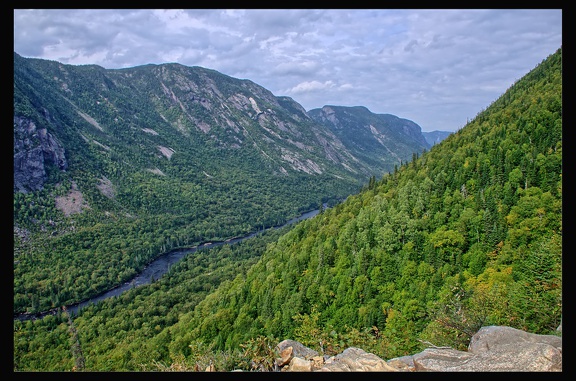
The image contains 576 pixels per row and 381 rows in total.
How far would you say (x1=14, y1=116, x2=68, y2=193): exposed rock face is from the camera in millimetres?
138125

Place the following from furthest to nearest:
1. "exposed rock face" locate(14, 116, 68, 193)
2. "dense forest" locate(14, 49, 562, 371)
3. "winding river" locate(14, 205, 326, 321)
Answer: "exposed rock face" locate(14, 116, 68, 193)
"winding river" locate(14, 205, 326, 321)
"dense forest" locate(14, 49, 562, 371)

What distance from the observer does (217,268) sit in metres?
92.9

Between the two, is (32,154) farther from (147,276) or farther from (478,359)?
(478,359)

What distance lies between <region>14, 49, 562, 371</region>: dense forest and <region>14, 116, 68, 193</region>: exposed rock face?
9598 cm

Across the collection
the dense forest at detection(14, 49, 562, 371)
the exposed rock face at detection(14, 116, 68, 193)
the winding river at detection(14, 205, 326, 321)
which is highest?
the exposed rock face at detection(14, 116, 68, 193)

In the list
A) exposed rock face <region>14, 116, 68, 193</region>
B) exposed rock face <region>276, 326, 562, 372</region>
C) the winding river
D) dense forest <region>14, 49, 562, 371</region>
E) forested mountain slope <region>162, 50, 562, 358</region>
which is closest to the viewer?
exposed rock face <region>276, 326, 562, 372</region>

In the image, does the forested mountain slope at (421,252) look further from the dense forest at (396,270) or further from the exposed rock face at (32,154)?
the exposed rock face at (32,154)

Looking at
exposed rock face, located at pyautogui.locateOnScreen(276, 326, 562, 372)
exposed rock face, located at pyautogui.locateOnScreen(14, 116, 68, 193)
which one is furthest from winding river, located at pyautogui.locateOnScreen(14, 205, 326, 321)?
exposed rock face, located at pyautogui.locateOnScreen(276, 326, 562, 372)

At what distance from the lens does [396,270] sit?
42594 millimetres

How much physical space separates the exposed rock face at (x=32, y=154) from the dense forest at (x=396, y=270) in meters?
96.0

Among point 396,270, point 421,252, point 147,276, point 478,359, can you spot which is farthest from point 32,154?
point 478,359

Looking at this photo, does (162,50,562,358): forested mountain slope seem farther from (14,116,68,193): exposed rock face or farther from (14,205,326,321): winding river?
(14,116,68,193): exposed rock face

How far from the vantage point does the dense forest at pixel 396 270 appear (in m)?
30.6
